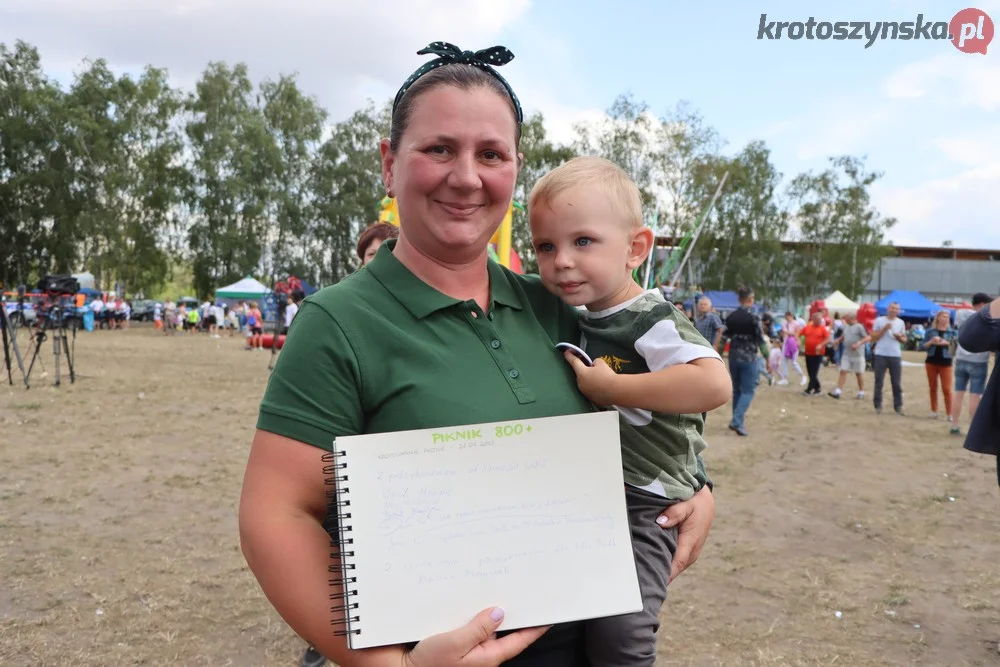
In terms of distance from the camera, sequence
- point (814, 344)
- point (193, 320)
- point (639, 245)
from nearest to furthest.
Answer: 1. point (639, 245)
2. point (814, 344)
3. point (193, 320)

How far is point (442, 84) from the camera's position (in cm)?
137

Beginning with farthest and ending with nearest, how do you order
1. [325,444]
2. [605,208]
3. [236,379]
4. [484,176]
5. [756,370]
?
[236,379] < [756,370] < [605,208] < [484,176] < [325,444]

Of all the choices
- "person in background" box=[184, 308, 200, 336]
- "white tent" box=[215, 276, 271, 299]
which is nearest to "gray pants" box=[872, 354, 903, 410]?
"person in background" box=[184, 308, 200, 336]

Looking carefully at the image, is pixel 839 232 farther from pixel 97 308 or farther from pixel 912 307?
pixel 97 308

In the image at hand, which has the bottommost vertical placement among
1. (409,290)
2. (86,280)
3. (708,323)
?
(708,323)

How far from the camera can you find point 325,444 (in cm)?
120

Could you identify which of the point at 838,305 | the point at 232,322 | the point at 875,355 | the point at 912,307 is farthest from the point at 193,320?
the point at 912,307

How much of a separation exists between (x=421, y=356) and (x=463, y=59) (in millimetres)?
634

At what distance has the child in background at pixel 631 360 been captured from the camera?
4.90 feet

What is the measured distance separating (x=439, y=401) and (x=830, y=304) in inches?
1425

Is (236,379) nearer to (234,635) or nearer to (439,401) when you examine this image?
(234,635)

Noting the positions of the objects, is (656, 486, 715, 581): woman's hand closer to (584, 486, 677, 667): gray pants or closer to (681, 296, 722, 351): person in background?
(584, 486, 677, 667): gray pants

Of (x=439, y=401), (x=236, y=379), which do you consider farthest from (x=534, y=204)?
(x=236, y=379)

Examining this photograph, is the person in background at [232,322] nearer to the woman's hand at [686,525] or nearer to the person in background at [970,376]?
the person in background at [970,376]
